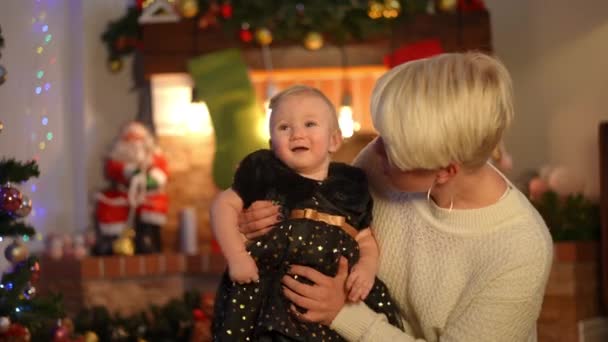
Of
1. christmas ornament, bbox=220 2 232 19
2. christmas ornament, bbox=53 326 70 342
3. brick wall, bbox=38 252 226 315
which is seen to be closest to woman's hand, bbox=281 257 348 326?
christmas ornament, bbox=53 326 70 342

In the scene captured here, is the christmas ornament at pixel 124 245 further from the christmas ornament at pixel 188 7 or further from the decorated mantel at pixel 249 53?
the christmas ornament at pixel 188 7

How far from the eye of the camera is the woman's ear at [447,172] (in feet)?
5.94

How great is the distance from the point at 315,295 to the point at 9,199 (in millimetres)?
1047

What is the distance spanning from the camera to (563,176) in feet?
13.7

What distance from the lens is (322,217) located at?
1.90 m

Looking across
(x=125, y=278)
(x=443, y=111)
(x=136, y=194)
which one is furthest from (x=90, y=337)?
(x=443, y=111)

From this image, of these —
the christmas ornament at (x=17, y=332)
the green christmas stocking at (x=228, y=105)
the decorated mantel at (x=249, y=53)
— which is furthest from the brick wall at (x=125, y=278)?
Answer: the christmas ornament at (x=17, y=332)

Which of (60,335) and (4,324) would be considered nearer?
(4,324)

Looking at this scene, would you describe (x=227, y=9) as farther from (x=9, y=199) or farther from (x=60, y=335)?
(x=9, y=199)

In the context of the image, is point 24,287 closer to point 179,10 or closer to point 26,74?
point 26,74

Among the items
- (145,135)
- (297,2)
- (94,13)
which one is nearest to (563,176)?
(297,2)

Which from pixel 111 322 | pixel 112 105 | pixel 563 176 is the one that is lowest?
pixel 111 322

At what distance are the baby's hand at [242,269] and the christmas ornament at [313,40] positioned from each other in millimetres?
2591

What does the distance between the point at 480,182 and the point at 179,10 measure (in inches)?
111
